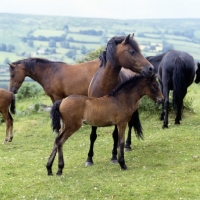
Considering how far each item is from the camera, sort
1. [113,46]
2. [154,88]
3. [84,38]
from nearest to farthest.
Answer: [154,88], [113,46], [84,38]

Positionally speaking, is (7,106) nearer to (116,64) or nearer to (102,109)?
(116,64)

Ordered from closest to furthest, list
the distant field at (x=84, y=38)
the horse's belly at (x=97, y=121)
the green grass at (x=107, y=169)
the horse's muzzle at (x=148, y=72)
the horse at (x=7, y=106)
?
Answer: the green grass at (x=107, y=169) < the horse's belly at (x=97, y=121) < the horse's muzzle at (x=148, y=72) < the horse at (x=7, y=106) < the distant field at (x=84, y=38)

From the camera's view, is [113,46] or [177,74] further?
[177,74]

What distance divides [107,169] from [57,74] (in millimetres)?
5099

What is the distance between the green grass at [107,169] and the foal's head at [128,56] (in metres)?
2.12

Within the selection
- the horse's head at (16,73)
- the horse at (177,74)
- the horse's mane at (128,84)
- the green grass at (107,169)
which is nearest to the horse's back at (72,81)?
the horse's head at (16,73)

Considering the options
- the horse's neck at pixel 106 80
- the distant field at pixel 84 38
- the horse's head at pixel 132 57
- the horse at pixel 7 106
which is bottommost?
the distant field at pixel 84 38

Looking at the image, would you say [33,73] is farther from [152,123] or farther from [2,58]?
[2,58]

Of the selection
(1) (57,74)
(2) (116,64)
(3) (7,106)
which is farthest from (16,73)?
(2) (116,64)

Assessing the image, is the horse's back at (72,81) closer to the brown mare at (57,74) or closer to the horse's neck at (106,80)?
Answer: the brown mare at (57,74)

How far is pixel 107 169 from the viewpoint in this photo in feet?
28.5

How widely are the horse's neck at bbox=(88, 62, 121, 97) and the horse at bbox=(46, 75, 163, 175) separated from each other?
1.39 ft

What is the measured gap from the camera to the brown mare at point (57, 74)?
505 inches

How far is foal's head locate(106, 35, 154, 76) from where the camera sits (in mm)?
8430
